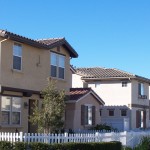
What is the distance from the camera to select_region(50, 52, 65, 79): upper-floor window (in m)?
27.2

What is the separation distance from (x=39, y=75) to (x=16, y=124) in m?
3.56

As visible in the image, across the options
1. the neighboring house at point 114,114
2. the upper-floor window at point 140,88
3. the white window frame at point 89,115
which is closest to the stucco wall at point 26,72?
the white window frame at point 89,115

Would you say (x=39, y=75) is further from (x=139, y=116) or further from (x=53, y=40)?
(x=139, y=116)

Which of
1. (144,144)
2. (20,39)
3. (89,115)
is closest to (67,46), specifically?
(20,39)

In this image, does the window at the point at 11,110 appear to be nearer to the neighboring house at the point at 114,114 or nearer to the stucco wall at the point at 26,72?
the stucco wall at the point at 26,72

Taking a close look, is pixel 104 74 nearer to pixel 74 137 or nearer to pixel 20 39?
pixel 20 39

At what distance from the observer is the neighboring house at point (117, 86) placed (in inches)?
1624

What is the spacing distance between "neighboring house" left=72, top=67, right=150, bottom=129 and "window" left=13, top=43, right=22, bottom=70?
18.1 metres

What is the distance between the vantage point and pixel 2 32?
2203 cm

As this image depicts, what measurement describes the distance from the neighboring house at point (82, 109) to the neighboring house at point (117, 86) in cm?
836

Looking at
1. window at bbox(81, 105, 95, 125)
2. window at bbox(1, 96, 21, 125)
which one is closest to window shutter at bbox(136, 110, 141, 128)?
window at bbox(81, 105, 95, 125)

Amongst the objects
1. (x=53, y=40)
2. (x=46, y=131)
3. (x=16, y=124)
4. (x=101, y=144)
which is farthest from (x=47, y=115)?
(x=53, y=40)

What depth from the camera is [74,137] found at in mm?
18094

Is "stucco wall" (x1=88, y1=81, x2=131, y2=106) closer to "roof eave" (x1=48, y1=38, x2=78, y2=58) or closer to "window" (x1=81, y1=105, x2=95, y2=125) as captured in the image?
"window" (x1=81, y1=105, x2=95, y2=125)
